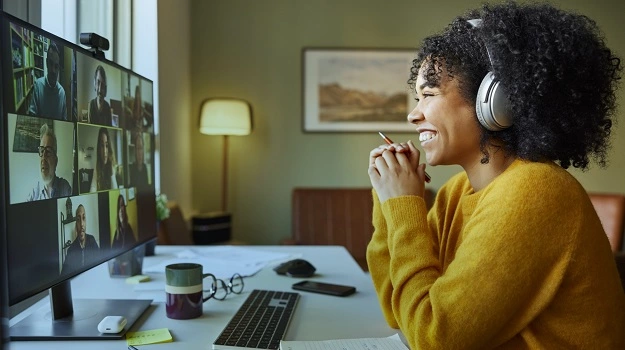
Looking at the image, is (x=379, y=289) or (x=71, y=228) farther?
(x=379, y=289)

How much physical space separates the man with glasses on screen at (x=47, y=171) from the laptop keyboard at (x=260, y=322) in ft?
1.27

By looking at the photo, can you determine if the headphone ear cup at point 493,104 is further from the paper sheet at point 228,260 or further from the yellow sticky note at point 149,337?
the paper sheet at point 228,260

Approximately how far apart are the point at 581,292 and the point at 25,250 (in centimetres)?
87

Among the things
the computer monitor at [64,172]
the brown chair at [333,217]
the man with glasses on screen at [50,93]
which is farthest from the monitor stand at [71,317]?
the brown chair at [333,217]

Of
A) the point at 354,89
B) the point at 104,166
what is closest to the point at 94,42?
the point at 104,166

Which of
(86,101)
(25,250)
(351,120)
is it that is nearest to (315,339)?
(25,250)

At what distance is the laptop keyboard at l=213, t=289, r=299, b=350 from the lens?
39.1 inches

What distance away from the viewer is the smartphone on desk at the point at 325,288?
1381mm

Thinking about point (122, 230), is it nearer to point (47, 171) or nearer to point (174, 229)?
point (47, 171)

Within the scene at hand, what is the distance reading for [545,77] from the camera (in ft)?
2.97

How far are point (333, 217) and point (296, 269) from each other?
2.23 meters

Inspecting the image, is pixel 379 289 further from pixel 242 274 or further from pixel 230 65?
pixel 230 65

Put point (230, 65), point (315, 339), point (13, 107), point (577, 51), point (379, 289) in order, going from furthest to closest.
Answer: point (230, 65) → point (379, 289) → point (315, 339) → point (577, 51) → point (13, 107)

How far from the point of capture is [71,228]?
38.7 inches
